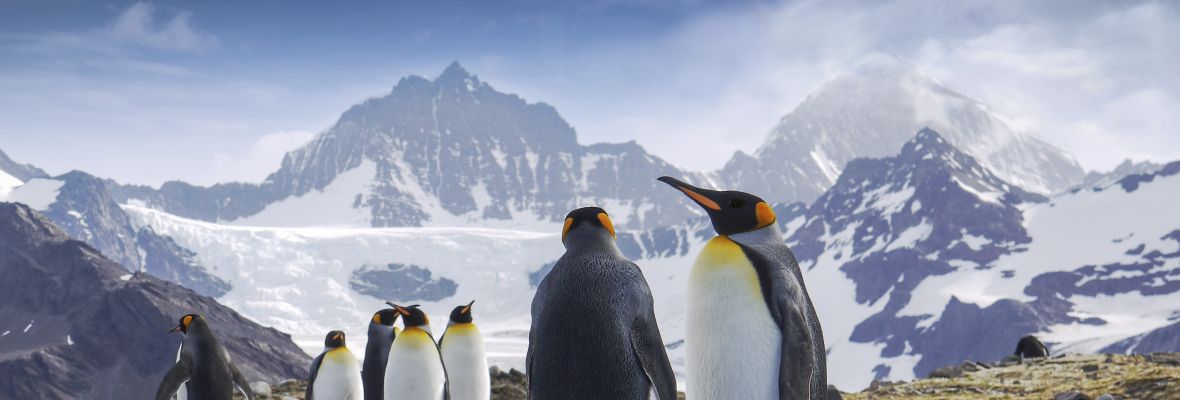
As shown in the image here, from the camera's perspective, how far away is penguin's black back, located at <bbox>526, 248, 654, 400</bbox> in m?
6.63

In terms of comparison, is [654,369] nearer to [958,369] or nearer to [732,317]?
[732,317]

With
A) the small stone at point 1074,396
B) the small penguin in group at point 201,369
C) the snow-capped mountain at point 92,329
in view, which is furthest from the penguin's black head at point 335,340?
the snow-capped mountain at point 92,329

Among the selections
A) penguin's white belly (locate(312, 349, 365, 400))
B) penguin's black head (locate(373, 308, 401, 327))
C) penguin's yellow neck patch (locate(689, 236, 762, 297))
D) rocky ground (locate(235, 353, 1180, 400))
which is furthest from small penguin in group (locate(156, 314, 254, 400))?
penguin's yellow neck patch (locate(689, 236, 762, 297))

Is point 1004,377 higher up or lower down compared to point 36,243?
lower down

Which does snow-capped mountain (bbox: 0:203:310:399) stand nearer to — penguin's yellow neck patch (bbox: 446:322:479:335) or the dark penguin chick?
the dark penguin chick

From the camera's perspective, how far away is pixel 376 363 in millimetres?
15102

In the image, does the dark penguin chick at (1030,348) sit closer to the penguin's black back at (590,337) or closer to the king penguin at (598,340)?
the king penguin at (598,340)

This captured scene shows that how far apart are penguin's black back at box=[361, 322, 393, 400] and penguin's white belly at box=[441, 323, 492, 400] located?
949 millimetres

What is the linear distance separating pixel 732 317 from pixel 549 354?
56.2 inches

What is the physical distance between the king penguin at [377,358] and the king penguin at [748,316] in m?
8.56

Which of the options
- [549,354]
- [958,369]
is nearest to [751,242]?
[549,354]

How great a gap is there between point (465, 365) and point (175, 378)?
159 inches

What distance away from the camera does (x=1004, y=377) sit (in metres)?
21.4

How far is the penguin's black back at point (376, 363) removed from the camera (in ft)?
49.5
